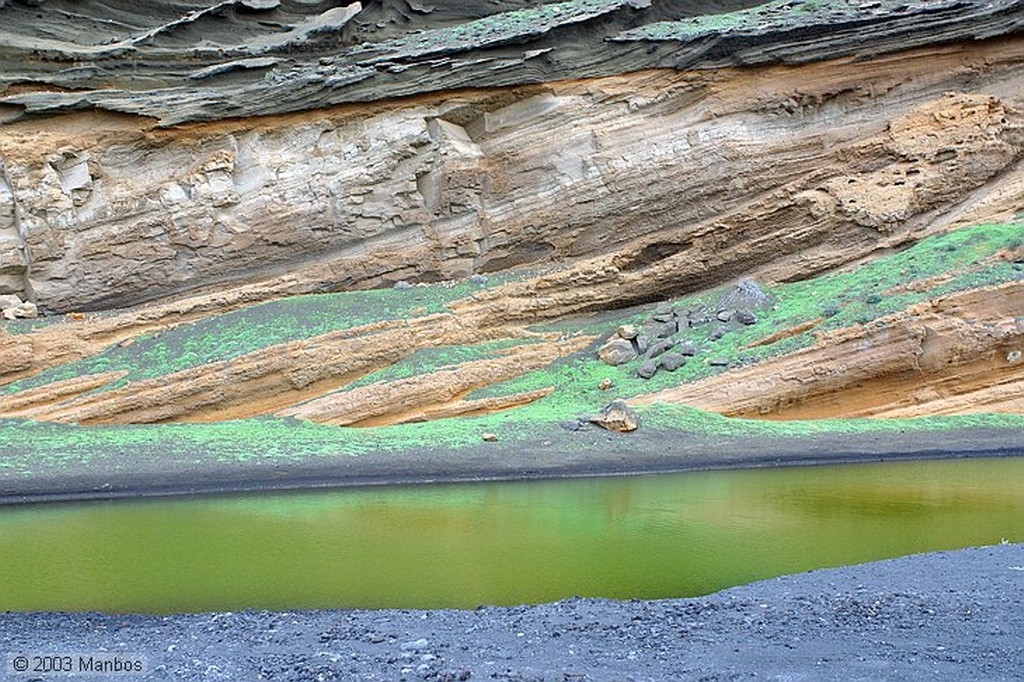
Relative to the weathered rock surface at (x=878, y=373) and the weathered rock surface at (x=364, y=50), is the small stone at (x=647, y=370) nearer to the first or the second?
the weathered rock surface at (x=878, y=373)

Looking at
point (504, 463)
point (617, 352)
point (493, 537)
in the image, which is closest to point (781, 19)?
point (617, 352)

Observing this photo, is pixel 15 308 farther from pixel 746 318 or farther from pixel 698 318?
pixel 746 318

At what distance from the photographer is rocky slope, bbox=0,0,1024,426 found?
2128 cm

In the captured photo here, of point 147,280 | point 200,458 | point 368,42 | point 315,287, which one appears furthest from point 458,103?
point 200,458

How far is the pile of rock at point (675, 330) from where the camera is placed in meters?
19.1

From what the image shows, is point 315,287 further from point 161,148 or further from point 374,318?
point 161,148

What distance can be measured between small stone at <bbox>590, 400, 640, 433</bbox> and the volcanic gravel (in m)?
7.73

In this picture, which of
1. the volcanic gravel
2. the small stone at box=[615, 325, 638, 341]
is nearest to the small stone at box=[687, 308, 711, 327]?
the small stone at box=[615, 325, 638, 341]

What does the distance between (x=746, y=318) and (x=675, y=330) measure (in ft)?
4.59

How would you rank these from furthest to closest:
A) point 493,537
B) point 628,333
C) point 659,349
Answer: point 628,333
point 659,349
point 493,537

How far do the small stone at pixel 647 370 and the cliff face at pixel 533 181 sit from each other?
3.40m

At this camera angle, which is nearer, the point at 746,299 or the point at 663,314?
the point at 746,299

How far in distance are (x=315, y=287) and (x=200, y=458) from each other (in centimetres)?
693

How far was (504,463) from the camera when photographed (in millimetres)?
15844
